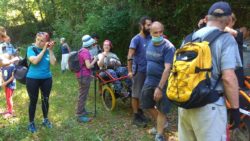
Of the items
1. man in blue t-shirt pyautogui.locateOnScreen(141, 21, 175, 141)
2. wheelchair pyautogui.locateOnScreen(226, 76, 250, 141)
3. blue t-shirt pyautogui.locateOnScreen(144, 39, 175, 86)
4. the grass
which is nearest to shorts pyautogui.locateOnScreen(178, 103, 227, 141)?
wheelchair pyautogui.locateOnScreen(226, 76, 250, 141)

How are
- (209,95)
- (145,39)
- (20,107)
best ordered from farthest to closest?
(20,107) → (145,39) → (209,95)

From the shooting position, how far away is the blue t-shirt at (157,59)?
5203mm

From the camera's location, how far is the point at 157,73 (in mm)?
5414

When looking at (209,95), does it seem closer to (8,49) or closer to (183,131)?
(183,131)

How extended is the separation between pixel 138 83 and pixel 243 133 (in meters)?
2.22

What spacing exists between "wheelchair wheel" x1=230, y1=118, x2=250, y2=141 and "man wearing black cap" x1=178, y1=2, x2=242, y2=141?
3.96 feet

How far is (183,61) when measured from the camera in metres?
3.18

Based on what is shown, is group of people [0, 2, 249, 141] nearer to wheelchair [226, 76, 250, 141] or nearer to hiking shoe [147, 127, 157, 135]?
hiking shoe [147, 127, 157, 135]

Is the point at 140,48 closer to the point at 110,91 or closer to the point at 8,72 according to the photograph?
the point at 110,91

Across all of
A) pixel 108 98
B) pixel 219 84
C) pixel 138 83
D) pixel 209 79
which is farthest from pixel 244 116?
pixel 108 98

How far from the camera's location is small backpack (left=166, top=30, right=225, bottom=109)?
309cm

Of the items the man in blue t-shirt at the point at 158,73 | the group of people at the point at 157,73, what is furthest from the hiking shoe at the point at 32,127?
the man in blue t-shirt at the point at 158,73

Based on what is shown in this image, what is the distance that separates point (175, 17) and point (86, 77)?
9.79ft

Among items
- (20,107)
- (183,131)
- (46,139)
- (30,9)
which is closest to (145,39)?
(46,139)
